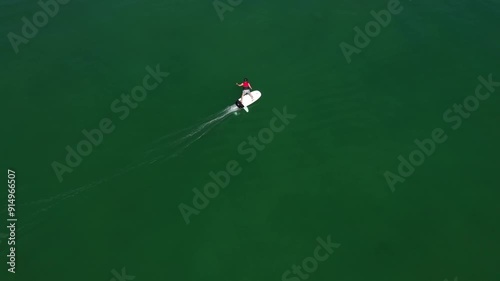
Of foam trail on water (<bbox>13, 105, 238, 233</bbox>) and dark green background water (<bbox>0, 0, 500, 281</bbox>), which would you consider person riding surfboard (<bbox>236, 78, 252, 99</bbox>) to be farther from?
dark green background water (<bbox>0, 0, 500, 281</bbox>)

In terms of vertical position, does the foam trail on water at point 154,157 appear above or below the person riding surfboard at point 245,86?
below

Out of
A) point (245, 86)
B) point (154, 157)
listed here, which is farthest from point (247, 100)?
point (154, 157)

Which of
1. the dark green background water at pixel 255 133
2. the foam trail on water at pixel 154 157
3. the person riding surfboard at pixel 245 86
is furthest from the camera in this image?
the person riding surfboard at pixel 245 86

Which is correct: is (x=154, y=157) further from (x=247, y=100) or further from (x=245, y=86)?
(x=245, y=86)

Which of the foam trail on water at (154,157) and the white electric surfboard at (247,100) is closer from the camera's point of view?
the foam trail on water at (154,157)

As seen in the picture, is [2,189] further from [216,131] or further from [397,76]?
[397,76]

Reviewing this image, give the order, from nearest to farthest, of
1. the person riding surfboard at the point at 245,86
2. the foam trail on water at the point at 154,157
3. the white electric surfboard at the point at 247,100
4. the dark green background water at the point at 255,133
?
the dark green background water at the point at 255,133
the foam trail on water at the point at 154,157
the person riding surfboard at the point at 245,86
the white electric surfboard at the point at 247,100

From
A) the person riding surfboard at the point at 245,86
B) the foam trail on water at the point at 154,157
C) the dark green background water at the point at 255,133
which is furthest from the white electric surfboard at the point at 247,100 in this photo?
the dark green background water at the point at 255,133

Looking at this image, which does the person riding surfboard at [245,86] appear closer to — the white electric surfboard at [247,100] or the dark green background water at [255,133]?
the white electric surfboard at [247,100]

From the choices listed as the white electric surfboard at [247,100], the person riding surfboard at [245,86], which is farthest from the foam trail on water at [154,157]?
the person riding surfboard at [245,86]
